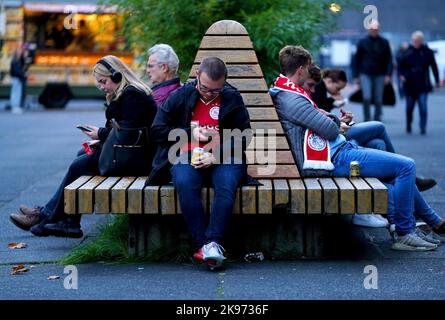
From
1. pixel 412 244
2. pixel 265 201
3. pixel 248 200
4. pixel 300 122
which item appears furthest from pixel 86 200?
pixel 412 244

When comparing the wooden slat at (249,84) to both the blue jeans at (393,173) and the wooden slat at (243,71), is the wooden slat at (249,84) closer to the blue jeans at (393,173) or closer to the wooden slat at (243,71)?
the wooden slat at (243,71)

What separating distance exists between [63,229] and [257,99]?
5.39 ft

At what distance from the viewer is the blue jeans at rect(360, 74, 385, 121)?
60.3 feet

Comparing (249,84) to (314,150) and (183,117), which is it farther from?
(183,117)

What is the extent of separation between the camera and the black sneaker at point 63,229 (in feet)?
24.9

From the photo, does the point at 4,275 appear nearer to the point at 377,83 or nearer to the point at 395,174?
the point at 395,174

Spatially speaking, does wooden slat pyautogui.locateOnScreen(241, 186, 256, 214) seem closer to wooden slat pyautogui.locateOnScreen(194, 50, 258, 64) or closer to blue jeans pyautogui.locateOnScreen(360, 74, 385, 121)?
wooden slat pyautogui.locateOnScreen(194, 50, 258, 64)

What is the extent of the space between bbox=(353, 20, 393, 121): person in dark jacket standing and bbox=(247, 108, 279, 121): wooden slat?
36.9 ft

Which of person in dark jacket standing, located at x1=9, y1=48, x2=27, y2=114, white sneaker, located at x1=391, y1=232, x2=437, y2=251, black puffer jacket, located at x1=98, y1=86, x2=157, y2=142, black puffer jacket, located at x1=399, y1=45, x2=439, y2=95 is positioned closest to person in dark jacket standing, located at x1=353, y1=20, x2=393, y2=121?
black puffer jacket, located at x1=399, y1=45, x2=439, y2=95

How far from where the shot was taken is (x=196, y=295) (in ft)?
19.2

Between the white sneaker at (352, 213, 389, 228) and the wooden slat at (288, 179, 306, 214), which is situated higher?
the wooden slat at (288, 179, 306, 214)
